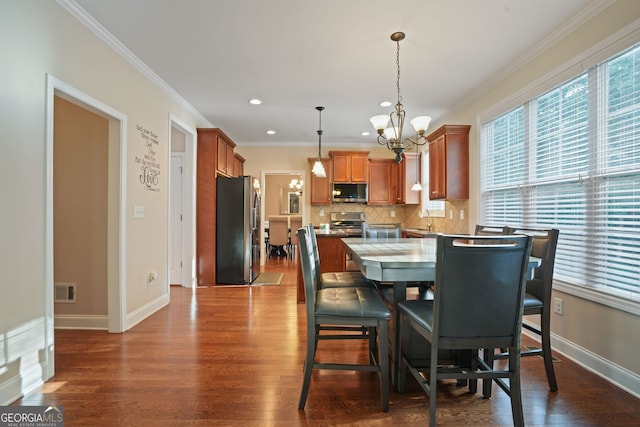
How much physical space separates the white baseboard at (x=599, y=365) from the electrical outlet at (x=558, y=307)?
0.19m

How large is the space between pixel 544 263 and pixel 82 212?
3.77m

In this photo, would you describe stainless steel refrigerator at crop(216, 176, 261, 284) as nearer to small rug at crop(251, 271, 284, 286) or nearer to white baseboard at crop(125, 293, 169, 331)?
small rug at crop(251, 271, 284, 286)

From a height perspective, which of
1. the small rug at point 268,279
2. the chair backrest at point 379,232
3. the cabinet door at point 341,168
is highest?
the cabinet door at point 341,168

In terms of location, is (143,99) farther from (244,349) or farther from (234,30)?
(244,349)

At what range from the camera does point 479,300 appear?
145 cm

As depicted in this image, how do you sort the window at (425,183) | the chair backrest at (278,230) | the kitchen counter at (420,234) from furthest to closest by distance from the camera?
the chair backrest at (278,230) < the window at (425,183) < the kitchen counter at (420,234)

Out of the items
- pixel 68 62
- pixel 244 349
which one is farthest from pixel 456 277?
pixel 68 62

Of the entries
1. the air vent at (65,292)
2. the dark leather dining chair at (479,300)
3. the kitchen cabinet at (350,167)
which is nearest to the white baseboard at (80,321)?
the air vent at (65,292)

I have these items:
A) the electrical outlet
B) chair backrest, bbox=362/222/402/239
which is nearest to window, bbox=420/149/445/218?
chair backrest, bbox=362/222/402/239

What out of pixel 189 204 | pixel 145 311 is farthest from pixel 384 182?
pixel 145 311

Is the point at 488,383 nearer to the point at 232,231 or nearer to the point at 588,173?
the point at 588,173

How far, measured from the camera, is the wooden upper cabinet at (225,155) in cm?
490

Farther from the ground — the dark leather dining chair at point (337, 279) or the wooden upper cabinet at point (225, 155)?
the wooden upper cabinet at point (225, 155)

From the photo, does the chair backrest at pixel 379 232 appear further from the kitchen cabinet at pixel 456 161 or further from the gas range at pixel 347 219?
the gas range at pixel 347 219
